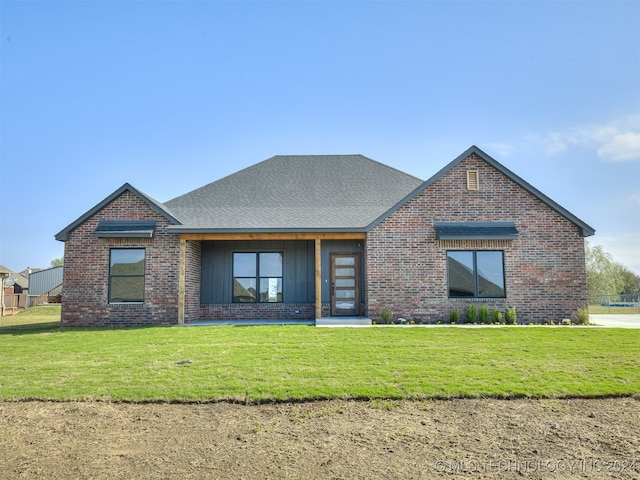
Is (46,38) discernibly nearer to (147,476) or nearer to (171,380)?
(171,380)

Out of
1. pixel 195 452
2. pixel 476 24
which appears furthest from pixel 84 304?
pixel 476 24

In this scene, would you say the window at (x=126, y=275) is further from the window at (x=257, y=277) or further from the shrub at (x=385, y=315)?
the shrub at (x=385, y=315)

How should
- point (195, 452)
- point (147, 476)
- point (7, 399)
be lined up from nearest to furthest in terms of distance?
point (147, 476) < point (195, 452) < point (7, 399)

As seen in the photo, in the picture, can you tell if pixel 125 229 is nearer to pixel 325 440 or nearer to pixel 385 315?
pixel 385 315

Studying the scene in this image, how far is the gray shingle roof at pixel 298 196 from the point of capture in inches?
579

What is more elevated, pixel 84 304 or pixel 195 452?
pixel 84 304

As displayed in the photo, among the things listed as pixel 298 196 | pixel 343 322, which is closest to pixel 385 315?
pixel 343 322

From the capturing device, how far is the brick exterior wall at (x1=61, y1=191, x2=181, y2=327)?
46.0ft

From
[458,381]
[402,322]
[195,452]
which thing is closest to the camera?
[195,452]

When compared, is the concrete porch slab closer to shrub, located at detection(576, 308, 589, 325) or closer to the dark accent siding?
the dark accent siding

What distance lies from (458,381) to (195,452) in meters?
3.92

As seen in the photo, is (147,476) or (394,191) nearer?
(147,476)

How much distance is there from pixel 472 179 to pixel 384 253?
12.5ft

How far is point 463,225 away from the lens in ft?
45.9
